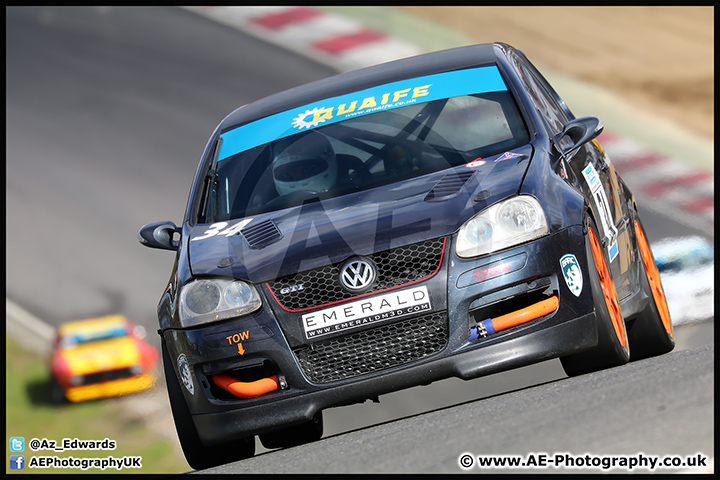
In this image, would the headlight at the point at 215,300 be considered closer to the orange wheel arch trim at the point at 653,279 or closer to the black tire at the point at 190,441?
the black tire at the point at 190,441

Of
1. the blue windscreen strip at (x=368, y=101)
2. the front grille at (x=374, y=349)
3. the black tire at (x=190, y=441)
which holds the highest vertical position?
the blue windscreen strip at (x=368, y=101)

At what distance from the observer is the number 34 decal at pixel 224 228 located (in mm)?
5043

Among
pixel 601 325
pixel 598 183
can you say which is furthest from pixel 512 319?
pixel 598 183

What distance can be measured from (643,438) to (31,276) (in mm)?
8860

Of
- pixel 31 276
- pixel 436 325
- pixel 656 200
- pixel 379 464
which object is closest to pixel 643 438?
pixel 379 464

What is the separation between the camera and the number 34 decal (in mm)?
5043

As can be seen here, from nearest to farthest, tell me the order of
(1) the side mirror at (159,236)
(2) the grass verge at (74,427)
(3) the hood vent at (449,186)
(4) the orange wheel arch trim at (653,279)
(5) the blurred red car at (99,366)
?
(3) the hood vent at (449,186)
(1) the side mirror at (159,236)
(4) the orange wheel arch trim at (653,279)
(2) the grass verge at (74,427)
(5) the blurred red car at (99,366)

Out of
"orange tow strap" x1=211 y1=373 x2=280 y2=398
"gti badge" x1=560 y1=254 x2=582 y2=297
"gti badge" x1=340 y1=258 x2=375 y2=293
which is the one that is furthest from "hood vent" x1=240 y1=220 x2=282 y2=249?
"gti badge" x1=560 y1=254 x2=582 y2=297

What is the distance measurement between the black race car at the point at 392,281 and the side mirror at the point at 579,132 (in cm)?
1

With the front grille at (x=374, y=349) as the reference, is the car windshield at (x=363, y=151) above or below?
above

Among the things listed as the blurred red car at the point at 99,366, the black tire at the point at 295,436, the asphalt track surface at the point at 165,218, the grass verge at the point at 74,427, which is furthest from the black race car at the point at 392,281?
the blurred red car at the point at 99,366

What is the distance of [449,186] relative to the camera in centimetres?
477

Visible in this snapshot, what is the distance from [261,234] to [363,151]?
2.71 feet

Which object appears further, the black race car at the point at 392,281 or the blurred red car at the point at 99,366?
the blurred red car at the point at 99,366
